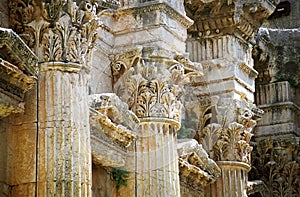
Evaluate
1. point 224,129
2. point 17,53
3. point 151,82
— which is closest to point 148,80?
point 151,82

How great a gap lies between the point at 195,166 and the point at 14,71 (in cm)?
728

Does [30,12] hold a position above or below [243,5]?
below

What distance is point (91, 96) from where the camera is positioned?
16172 mm

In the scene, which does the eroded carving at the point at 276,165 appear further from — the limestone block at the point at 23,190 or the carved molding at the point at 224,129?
the limestone block at the point at 23,190

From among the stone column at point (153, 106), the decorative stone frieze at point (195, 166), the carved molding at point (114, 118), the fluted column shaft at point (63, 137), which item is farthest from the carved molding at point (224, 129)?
the fluted column shaft at point (63, 137)

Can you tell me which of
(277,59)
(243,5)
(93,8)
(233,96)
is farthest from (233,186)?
(93,8)

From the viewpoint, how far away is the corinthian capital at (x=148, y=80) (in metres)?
17.9

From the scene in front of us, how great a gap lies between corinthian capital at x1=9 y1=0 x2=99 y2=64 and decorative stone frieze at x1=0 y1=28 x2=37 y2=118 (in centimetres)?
62

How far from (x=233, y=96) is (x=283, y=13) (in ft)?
28.0

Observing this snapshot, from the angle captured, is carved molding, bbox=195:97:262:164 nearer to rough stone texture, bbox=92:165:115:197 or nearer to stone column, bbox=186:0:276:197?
stone column, bbox=186:0:276:197

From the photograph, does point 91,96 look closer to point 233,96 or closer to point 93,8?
point 93,8

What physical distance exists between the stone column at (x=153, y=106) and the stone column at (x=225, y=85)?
136 inches

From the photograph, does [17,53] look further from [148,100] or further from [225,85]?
[225,85]

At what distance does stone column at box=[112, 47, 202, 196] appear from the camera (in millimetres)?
17688
